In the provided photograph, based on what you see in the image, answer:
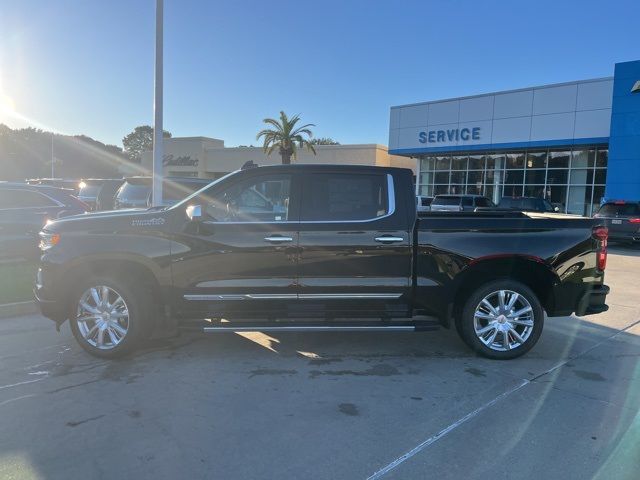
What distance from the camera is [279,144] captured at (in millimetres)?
42406

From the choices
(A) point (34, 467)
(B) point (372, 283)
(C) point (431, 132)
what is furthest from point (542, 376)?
(C) point (431, 132)

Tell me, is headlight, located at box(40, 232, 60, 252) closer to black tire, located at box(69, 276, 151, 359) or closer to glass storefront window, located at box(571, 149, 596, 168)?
black tire, located at box(69, 276, 151, 359)

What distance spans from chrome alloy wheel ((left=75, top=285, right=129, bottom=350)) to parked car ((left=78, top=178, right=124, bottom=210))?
10764 mm

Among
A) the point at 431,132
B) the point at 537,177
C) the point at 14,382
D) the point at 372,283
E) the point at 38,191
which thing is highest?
the point at 431,132

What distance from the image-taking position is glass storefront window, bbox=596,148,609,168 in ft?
83.5

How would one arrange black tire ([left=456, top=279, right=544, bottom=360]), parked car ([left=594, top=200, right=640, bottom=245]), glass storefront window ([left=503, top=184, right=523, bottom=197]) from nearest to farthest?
1. black tire ([left=456, top=279, right=544, bottom=360])
2. parked car ([left=594, top=200, right=640, bottom=245])
3. glass storefront window ([left=503, top=184, right=523, bottom=197])

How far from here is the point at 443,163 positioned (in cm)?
3234

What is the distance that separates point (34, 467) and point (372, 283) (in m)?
3.13

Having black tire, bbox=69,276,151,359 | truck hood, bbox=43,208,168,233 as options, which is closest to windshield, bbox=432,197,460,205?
truck hood, bbox=43,208,168,233

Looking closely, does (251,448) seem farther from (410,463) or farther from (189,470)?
(410,463)

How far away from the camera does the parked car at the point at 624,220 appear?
16047 mm

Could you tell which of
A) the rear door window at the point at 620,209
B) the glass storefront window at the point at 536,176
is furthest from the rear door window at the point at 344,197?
the glass storefront window at the point at 536,176

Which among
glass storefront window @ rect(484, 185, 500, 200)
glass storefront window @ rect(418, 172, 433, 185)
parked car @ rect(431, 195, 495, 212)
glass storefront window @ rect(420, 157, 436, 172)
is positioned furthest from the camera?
glass storefront window @ rect(418, 172, 433, 185)

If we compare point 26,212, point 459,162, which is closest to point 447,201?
point 459,162
